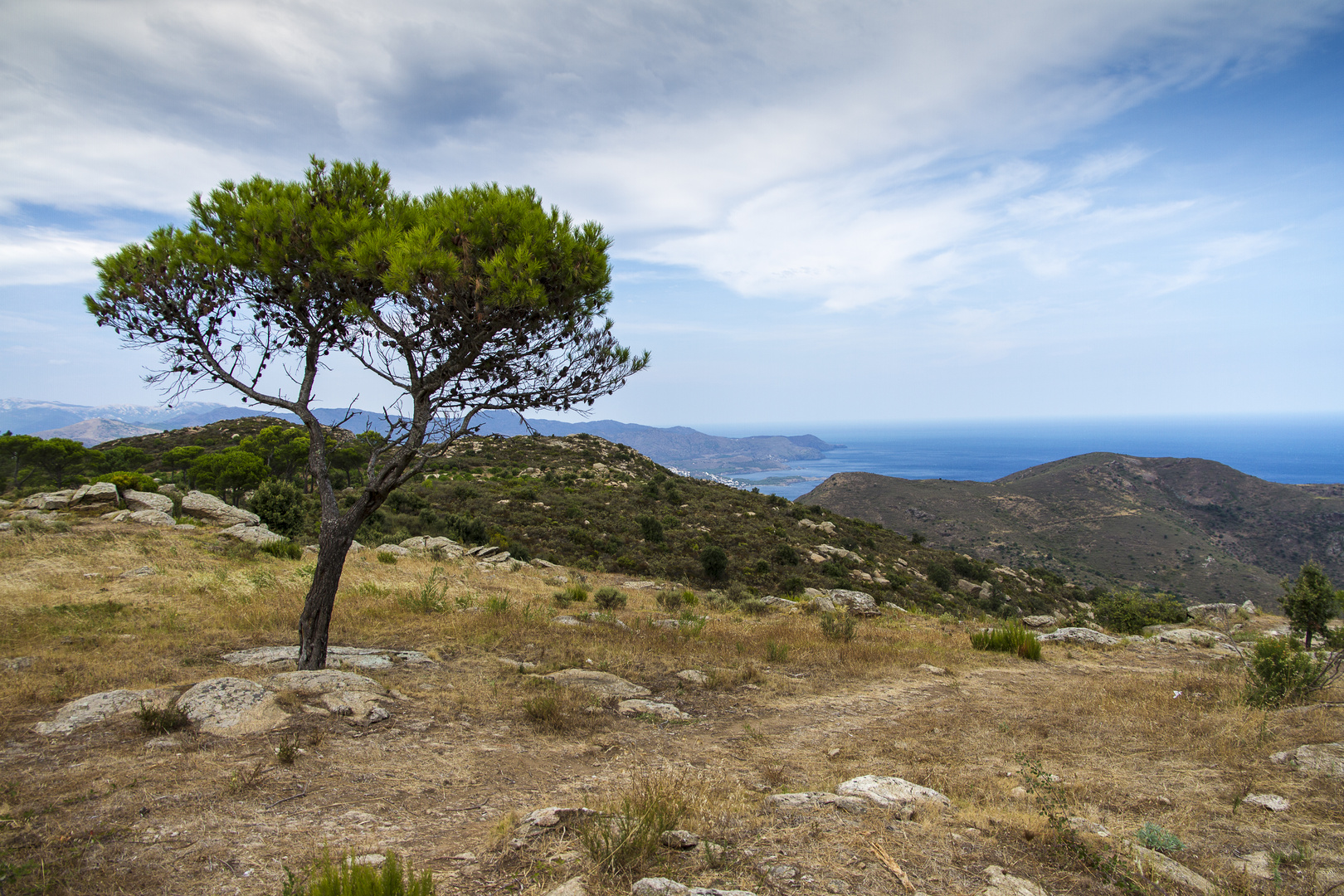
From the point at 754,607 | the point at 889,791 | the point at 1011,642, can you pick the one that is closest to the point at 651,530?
the point at 754,607

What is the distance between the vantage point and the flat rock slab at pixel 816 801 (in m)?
4.44

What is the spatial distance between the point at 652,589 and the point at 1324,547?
3322 inches

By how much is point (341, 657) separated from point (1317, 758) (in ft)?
37.8

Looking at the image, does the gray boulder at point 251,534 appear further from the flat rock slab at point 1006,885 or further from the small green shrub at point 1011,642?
the small green shrub at point 1011,642

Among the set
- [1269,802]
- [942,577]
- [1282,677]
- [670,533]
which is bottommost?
[942,577]

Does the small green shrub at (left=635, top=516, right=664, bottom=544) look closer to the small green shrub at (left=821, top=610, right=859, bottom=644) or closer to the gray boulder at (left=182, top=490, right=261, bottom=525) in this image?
the small green shrub at (left=821, top=610, right=859, bottom=644)

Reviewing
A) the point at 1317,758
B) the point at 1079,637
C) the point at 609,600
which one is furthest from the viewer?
the point at 609,600

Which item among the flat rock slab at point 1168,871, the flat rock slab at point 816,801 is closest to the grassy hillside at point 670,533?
the flat rock slab at point 816,801

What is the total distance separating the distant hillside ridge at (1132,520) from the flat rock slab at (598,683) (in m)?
54.8

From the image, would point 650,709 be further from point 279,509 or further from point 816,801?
point 279,509

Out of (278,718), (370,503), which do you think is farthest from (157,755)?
(370,503)

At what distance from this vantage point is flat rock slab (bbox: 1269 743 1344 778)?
4.99 metres

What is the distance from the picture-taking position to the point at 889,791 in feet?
15.7

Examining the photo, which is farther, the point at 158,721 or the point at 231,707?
the point at 231,707
